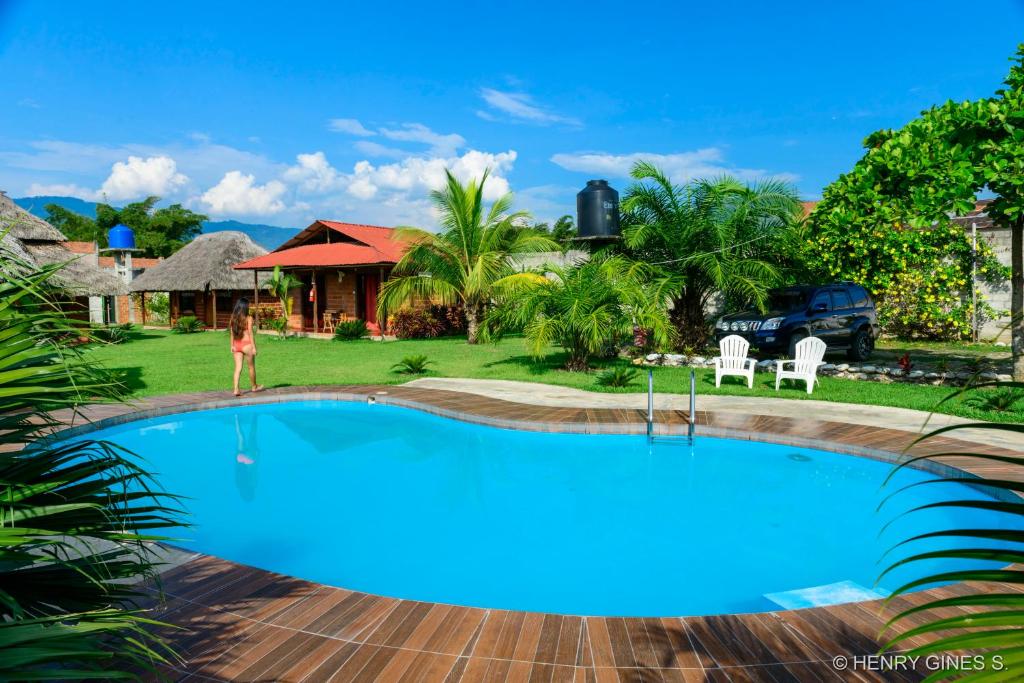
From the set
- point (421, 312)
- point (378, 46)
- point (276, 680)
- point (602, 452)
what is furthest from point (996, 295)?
point (378, 46)

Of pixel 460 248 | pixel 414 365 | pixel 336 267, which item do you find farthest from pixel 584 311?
pixel 336 267

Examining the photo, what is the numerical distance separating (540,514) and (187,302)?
1226 inches

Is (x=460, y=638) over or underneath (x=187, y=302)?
underneath

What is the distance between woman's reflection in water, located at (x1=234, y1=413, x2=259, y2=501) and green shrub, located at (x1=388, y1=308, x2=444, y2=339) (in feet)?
41.6

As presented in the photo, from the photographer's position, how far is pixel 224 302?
1232 inches

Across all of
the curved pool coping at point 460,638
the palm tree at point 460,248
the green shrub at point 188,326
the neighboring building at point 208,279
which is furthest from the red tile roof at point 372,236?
the curved pool coping at point 460,638

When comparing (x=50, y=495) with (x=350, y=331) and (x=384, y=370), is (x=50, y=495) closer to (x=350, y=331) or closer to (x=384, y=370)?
(x=384, y=370)

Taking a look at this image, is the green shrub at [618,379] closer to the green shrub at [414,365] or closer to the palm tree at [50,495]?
the green shrub at [414,365]

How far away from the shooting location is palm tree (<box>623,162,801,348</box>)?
571 inches

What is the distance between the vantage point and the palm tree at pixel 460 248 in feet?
65.8

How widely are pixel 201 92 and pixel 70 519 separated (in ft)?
80.5

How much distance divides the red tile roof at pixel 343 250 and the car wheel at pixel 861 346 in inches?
584

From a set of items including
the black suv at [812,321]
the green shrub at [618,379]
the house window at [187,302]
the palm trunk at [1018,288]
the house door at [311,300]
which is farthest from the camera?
the house window at [187,302]

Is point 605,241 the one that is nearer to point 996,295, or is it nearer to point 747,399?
point 747,399
